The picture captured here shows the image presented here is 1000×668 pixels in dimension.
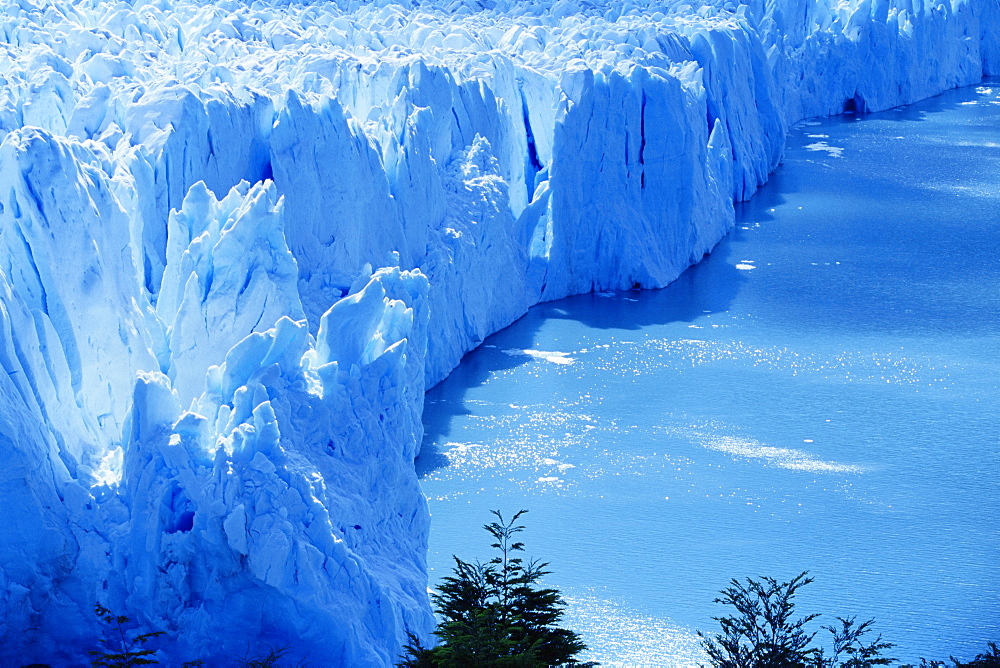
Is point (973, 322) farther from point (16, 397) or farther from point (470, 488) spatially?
point (16, 397)

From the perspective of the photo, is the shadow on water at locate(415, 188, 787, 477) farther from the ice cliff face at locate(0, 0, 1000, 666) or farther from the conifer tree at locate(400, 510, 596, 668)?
the conifer tree at locate(400, 510, 596, 668)

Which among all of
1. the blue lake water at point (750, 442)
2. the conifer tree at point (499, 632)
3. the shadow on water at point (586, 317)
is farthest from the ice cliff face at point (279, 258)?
the conifer tree at point (499, 632)

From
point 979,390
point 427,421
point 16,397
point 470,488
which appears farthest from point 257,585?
point 979,390

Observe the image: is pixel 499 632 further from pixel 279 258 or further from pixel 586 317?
pixel 586 317

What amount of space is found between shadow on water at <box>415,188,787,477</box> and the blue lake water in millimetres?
41

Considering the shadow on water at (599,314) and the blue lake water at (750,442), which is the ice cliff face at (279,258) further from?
the blue lake water at (750,442)

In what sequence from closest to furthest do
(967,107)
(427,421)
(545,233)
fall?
(427,421) < (545,233) < (967,107)

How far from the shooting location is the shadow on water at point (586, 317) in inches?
576

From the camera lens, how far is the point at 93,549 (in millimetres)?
8367

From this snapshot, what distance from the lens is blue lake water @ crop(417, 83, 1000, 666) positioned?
1095 centimetres

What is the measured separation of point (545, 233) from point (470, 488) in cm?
705

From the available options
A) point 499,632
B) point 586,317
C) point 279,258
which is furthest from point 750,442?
point 499,632

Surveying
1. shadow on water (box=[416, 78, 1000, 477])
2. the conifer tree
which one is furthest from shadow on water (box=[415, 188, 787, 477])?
the conifer tree

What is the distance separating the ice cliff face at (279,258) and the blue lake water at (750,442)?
109 cm
